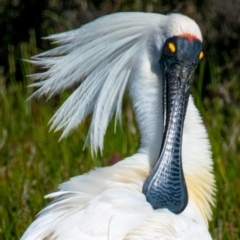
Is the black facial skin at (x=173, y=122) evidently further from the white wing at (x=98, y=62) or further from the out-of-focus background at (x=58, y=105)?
the out-of-focus background at (x=58, y=105)

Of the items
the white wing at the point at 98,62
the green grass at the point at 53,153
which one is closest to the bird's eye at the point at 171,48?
the white wing at the point at 98,62

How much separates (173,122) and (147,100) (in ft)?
0.82

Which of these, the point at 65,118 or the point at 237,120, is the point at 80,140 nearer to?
the point at 237,120

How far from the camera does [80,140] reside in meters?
8.87

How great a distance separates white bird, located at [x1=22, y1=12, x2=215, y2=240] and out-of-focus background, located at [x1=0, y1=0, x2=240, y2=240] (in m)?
0.90

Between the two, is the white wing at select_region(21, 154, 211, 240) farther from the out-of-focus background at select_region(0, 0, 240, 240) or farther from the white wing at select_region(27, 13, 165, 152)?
the out-of-focus background at select_region(0, 0, 240, 240)

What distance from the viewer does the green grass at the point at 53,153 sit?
7.83m

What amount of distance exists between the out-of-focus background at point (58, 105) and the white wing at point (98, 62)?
91cm

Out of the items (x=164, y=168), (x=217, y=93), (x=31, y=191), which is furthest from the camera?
(x=217, y=93)

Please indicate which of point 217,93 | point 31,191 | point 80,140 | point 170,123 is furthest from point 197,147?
point 217,93

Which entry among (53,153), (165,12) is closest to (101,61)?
(53,153)

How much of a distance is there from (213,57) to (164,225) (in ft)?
15.4

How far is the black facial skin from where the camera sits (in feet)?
21.5

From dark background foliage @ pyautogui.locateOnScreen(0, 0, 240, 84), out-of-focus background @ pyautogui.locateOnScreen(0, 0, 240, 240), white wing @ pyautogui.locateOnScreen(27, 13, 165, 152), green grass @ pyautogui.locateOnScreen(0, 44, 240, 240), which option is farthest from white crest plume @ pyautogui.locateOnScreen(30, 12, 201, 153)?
dark background foliage @ pyautogui.locateOnScreen(0, 0, 240, 84)
